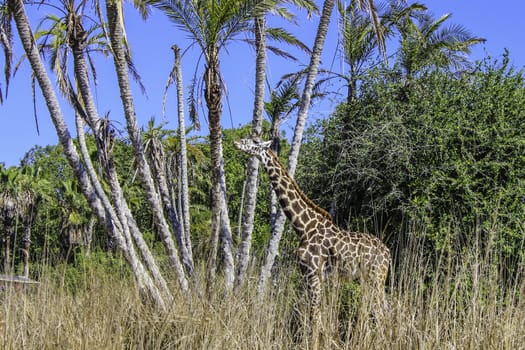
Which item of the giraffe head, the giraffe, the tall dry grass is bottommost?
the tall dry grass

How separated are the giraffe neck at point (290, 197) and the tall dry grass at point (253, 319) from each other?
2.61 metres

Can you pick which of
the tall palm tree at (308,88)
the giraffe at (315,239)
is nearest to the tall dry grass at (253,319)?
the giraffe at (315,239)

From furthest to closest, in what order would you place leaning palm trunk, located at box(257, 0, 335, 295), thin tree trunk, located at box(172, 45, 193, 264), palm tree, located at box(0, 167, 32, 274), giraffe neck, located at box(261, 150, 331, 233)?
palm tree, located at box(0, 167, 32, 274) → thin tree trunk, located at box(172, 45, 193, 264) → leaning palm trunk, located at box(257, 0, 335, 295) → giraffe neck, located at box(261, 150, 331, 233)

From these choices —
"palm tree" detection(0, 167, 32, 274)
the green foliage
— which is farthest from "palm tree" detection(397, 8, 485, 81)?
"palm tree" detection(0, 167, 32, 274)

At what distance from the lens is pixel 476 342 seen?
682 cm

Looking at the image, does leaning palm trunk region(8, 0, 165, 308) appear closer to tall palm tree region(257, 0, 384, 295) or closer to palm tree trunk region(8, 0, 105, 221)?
palm tree trunk region(8, 0, 105, 221)

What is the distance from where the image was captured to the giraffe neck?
36.7ft

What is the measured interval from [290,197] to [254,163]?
3.55 feet

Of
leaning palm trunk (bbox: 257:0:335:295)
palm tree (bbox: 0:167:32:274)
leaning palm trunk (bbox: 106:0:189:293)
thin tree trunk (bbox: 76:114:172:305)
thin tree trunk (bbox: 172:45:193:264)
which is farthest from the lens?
palm tree (bbox: 0:167:32:274)

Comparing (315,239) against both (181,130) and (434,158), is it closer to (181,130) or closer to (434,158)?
(434,158)

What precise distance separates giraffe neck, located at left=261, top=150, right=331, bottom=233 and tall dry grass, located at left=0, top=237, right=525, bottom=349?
2607 millimetres

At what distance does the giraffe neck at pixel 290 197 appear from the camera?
11.2 m

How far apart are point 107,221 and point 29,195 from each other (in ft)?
81.0

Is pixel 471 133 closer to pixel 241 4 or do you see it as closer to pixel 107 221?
pixel 241 4
